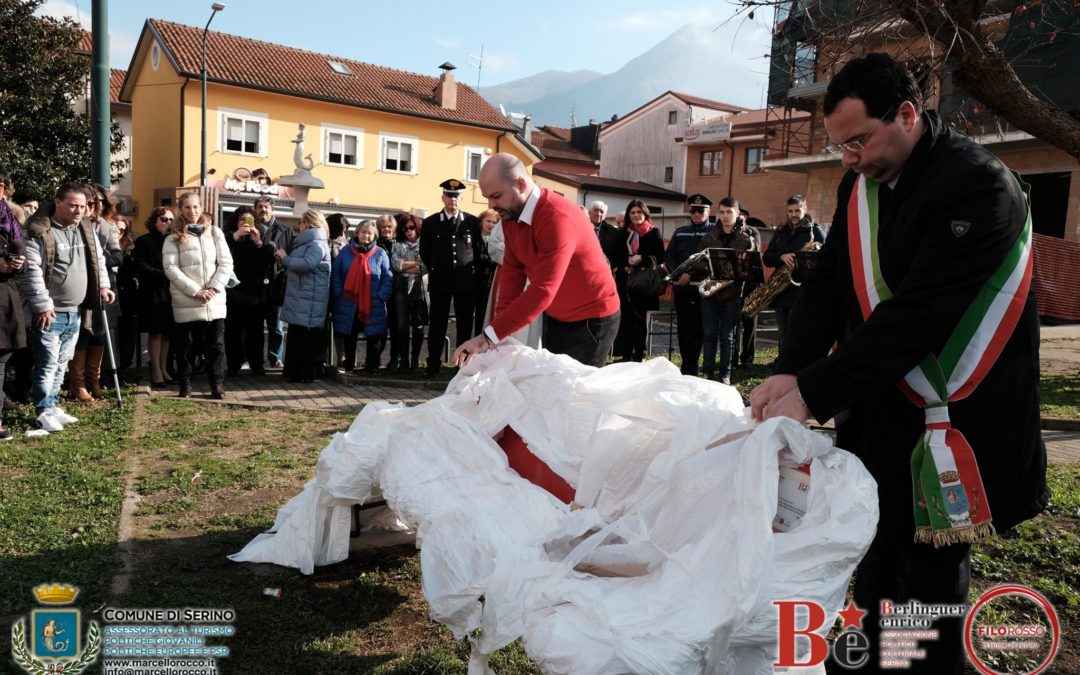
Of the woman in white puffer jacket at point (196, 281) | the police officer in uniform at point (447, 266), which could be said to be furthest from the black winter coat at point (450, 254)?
the woman in white puffer jacket at point (196, 281)

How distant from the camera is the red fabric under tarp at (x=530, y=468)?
3.18 meters

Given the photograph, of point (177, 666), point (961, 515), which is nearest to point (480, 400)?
point (177, 666)

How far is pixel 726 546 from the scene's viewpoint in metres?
2.26

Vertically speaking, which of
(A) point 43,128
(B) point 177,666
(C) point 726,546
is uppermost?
(A) point 43,128

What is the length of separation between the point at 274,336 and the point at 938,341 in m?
9.38

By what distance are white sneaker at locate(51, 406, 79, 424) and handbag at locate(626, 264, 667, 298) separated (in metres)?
6.16

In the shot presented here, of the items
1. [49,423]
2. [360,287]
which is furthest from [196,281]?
[360,287]

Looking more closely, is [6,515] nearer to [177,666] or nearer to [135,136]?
[177,666]

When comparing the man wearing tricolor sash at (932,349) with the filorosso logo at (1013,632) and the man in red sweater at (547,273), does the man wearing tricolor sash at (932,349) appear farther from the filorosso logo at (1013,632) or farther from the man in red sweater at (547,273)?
the man in red sweater at (547,273)

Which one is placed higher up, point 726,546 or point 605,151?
point 605,151

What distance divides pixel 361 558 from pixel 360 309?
20.1 feet

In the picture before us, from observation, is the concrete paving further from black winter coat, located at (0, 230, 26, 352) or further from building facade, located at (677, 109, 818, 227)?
building facade, located at (677, 109, 818, 227)

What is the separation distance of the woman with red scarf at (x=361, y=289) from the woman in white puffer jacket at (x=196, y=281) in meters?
1.74

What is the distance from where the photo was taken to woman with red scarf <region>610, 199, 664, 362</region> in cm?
1056
